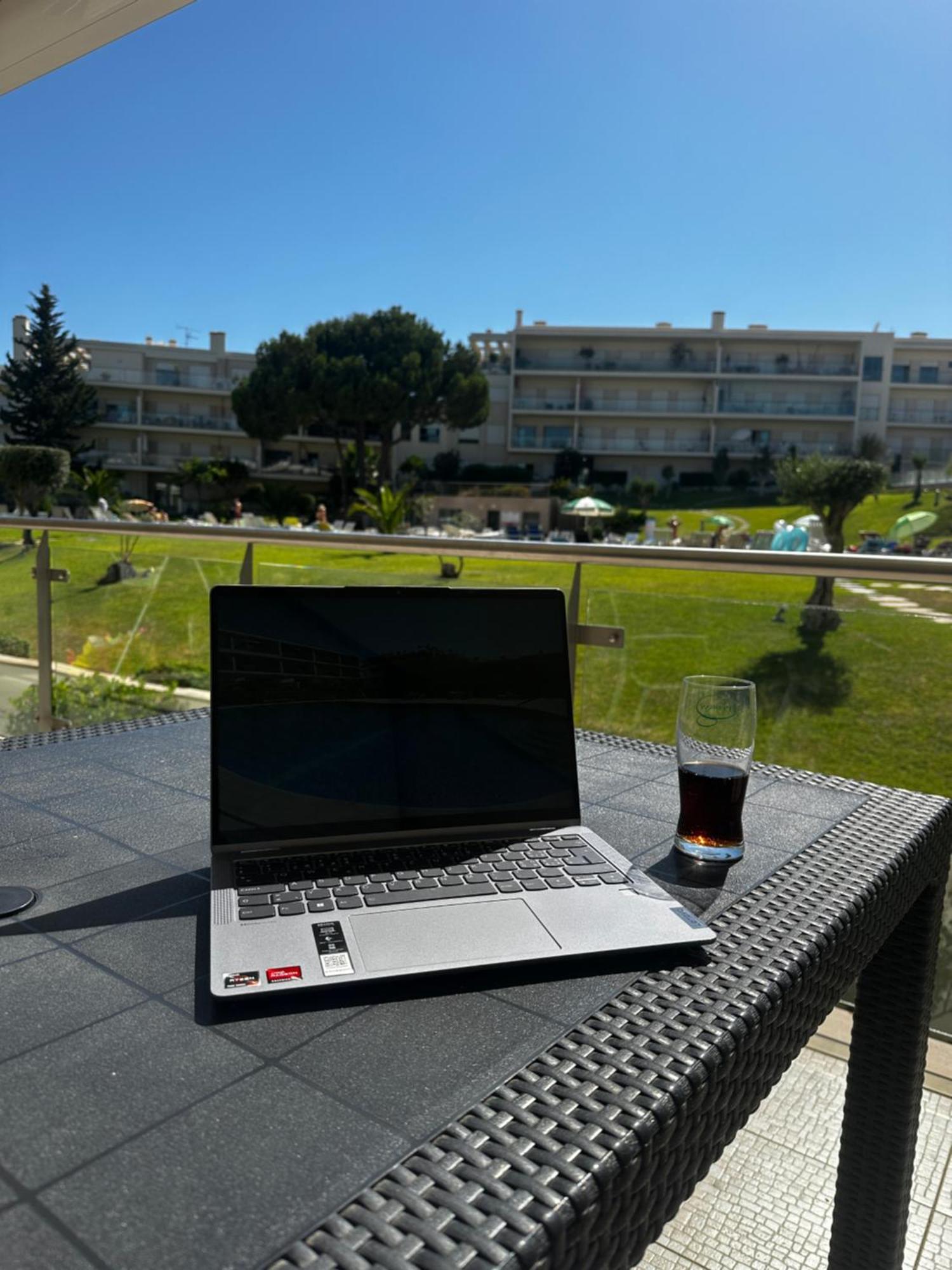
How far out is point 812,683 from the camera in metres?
2.19

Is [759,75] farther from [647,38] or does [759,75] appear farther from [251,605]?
[251,605]

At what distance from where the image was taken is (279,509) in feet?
101

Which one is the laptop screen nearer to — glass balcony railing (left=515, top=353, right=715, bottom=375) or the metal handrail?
the metal handrail

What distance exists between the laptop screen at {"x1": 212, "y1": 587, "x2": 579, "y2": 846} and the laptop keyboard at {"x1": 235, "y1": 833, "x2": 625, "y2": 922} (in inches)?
1.2

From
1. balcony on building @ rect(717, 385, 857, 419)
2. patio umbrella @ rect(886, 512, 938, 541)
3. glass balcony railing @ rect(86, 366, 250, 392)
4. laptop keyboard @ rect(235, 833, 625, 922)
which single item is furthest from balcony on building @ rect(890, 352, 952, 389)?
laptop keyboard @ rect(235, 833, 625, 922)

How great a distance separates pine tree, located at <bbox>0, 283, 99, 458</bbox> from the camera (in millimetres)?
32375

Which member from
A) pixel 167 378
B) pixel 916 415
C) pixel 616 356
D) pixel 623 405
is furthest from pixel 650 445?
pixel 167 378

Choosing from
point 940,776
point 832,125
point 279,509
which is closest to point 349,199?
point 279,509

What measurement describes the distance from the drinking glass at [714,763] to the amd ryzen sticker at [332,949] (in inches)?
14.8

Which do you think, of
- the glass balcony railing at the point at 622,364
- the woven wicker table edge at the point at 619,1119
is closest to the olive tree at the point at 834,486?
the woven wicker table edge at the point at 619,1119

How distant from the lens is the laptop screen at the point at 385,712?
0.79 metres

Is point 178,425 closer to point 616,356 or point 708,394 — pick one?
point 616,356

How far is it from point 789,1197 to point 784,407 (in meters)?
39.1

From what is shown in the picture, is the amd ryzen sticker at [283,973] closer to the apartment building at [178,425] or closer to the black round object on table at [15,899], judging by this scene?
the black round object on table at [15,899]
